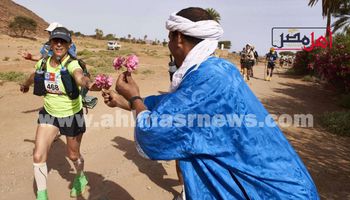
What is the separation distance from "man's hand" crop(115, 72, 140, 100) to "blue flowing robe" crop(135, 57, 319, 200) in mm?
339

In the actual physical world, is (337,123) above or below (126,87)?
below

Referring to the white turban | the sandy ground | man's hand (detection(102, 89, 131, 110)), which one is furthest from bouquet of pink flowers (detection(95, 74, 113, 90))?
the sandy ground

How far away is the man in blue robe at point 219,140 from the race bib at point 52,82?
98.1 inches

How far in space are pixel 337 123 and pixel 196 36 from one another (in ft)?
25.7

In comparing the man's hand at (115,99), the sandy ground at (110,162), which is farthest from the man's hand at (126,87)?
the sandy ground at (110,162)

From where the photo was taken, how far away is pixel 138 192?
15.2 ft

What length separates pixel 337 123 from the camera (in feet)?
28.3

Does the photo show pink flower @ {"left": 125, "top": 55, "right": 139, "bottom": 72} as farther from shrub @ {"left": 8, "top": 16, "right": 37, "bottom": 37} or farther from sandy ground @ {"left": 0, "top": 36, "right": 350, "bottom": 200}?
shrub @ {"left": 8, "top": 16, "right": 37, "bottom": 37}

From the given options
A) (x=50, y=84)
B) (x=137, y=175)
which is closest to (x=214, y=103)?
(x=50, y=84)

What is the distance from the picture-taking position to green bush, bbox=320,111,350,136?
323 inches

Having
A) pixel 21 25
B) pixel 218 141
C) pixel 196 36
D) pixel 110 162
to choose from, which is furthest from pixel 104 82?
pixel 21 25

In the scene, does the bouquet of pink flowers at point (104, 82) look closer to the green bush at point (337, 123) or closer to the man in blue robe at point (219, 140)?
the man in blue robe at point (219, 140)

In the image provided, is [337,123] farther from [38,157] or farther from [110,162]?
[38,157]

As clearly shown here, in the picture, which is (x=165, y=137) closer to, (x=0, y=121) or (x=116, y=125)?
(x=116, y=125)
